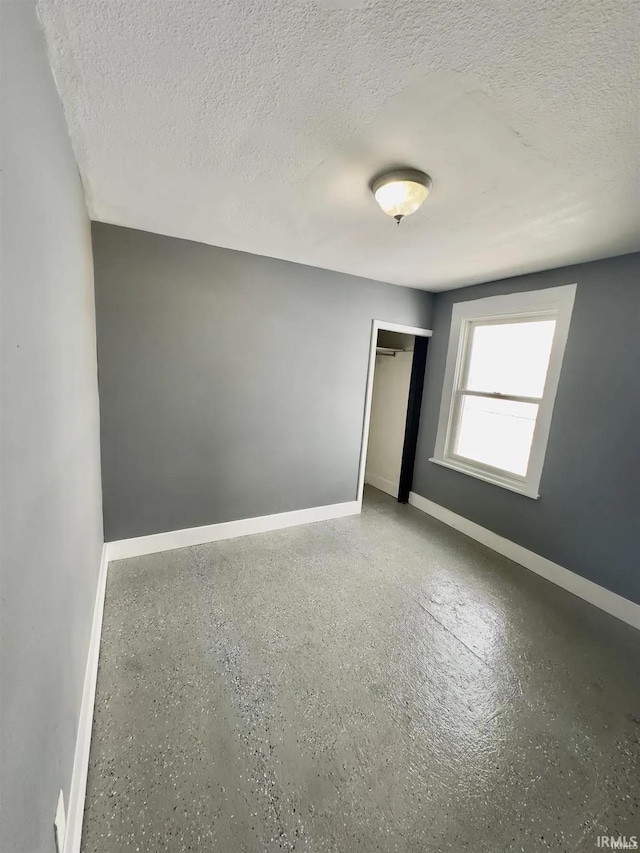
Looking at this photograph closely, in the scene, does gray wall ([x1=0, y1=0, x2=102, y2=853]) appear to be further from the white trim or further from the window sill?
the window sill

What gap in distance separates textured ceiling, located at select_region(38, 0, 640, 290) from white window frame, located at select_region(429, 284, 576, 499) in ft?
2.08

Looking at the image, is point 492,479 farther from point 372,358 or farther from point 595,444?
point 372,358

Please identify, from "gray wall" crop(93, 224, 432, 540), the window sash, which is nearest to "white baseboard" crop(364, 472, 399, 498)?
the window sash

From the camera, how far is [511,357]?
300cm

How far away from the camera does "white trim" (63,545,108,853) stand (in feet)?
3.26

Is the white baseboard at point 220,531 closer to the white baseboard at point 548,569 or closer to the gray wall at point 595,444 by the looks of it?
the white baseboard at point 548,569

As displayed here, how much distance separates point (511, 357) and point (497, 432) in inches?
27.3

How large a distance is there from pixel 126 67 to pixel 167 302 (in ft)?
4.88

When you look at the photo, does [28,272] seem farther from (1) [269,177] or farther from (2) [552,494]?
(2) [552,494]

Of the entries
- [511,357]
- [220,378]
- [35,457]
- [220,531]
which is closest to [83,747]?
[35,457]

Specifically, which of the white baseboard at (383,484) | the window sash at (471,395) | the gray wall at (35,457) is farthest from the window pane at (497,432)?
the gray wall at (35,457)

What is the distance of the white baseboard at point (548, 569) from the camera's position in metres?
2.25

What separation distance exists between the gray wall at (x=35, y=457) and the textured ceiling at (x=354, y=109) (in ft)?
0.74

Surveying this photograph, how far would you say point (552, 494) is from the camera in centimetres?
263
